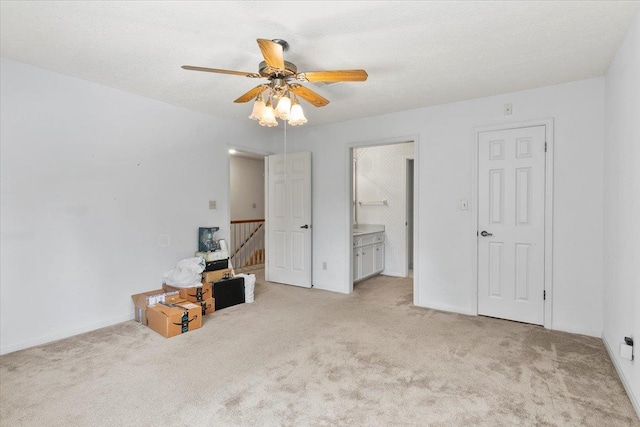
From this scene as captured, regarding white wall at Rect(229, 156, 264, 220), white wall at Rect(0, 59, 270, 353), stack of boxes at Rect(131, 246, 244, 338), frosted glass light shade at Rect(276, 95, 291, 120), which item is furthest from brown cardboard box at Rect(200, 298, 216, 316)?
white wall at Rect(229, 156, 264, 220)

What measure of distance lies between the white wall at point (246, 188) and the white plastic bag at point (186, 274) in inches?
193

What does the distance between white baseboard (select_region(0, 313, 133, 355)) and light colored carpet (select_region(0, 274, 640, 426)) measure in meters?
0.08

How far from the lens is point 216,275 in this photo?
4109mm

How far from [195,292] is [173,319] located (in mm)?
602

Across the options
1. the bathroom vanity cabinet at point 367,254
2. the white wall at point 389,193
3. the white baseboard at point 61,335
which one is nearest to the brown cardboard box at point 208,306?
the white baseboard at point 61,335

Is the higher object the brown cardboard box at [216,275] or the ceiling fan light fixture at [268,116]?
the ceiling fan light fixture at [268,116]

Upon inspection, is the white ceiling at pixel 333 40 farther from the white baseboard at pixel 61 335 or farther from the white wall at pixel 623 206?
the white baseboard at pixel 61 335

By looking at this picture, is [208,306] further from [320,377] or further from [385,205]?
[385,205]

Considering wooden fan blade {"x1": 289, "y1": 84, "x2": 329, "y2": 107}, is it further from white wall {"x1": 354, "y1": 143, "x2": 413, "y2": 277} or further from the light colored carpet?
white wall {"x1": 354, "y1": 143, "x2": 413, "y2": 277}

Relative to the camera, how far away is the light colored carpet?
77.5 inches

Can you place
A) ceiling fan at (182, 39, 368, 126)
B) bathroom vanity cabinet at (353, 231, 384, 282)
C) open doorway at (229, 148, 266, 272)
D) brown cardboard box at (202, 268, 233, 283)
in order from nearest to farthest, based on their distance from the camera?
ceiling fan at (182, 39, 368, 126), brown cardboard box at (202, 268, 233, 283), bathroom vanity cabinet at (353, 231, 384, 282), open doorway at (229, 148, 266, 272)

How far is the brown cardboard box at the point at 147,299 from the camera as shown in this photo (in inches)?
136

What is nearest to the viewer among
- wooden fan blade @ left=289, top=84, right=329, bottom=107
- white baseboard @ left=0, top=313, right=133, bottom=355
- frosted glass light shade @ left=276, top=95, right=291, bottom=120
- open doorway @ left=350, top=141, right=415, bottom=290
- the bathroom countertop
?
frosted glass light shade @ left=276, top=95, right=291, bottom=120

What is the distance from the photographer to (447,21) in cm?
220
